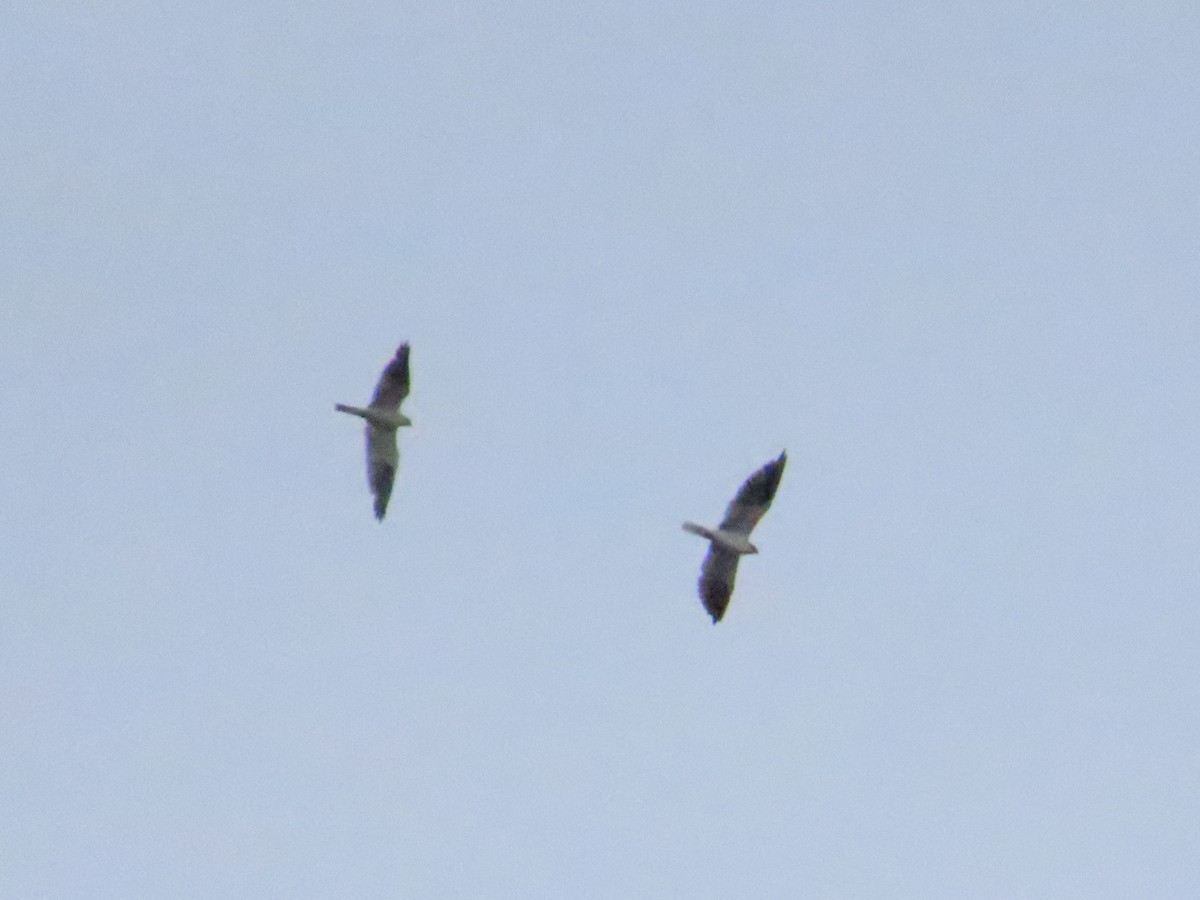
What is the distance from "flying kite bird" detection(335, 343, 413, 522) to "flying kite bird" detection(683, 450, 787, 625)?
34.2 ft

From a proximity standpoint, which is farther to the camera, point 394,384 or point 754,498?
point 394,384

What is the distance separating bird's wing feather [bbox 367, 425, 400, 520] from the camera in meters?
76.1

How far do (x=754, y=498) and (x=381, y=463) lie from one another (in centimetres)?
1305

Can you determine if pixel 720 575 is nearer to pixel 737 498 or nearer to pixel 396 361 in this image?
pixel 737 498

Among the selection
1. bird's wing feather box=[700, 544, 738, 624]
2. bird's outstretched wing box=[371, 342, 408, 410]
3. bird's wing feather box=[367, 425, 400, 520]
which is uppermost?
bird's outstretched wing box=[371, 342, 408, 410]

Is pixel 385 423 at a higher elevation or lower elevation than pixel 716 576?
higher

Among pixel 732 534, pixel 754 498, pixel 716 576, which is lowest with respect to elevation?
pixel 716 576

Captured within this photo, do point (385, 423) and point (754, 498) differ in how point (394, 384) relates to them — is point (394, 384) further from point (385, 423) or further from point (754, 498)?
point (754, 498)

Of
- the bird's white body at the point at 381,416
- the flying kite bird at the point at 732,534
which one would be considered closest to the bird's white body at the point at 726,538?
the flying kite bird at the point at 732,534

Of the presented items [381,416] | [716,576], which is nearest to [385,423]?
[381,416]

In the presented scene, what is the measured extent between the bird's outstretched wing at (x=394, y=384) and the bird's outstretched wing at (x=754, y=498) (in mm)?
11256

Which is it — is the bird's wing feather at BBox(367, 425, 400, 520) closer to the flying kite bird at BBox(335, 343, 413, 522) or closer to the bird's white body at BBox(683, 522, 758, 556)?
the flying kite bird at BBox(335, 343, 413, 522)

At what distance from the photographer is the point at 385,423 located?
2963 inches

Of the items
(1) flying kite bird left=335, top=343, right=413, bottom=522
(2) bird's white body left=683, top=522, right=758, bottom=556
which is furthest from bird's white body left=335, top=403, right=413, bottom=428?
(2) bird's white body left=683, top=522, right=758, bottom=556
